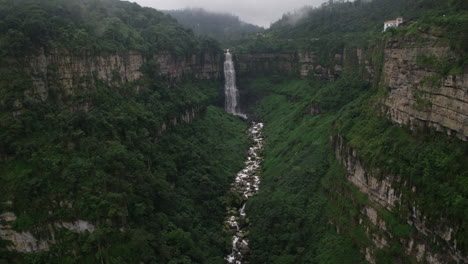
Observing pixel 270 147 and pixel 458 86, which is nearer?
pixel 458 86

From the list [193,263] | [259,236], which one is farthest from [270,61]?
[193,263]

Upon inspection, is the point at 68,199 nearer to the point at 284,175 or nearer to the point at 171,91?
the point at 284,175

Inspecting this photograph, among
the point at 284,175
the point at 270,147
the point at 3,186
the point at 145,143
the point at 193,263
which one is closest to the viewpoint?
the point at 3,186

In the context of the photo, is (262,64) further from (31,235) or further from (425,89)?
(31,235)

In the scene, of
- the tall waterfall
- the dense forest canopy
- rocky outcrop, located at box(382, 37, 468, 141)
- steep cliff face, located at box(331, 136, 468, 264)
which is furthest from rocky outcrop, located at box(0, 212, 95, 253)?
the tall waterfall

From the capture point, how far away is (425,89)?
25109 millimetres

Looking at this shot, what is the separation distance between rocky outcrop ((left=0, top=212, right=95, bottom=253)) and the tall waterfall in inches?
2110

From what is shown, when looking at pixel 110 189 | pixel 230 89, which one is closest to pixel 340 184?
pixel 110 189

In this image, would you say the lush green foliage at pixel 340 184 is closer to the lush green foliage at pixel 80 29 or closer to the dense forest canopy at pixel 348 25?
the dense forest canopy at pixel 348 25

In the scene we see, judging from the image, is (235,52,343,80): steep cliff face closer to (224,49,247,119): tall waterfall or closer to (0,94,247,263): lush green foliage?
(224,49,247,119): tall waterfall

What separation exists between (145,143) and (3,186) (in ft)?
51.7

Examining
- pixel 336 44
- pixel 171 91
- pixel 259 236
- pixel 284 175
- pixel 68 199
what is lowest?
pixel 259 236

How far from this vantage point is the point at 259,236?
3412cm

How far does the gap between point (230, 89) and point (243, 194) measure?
42.5m
